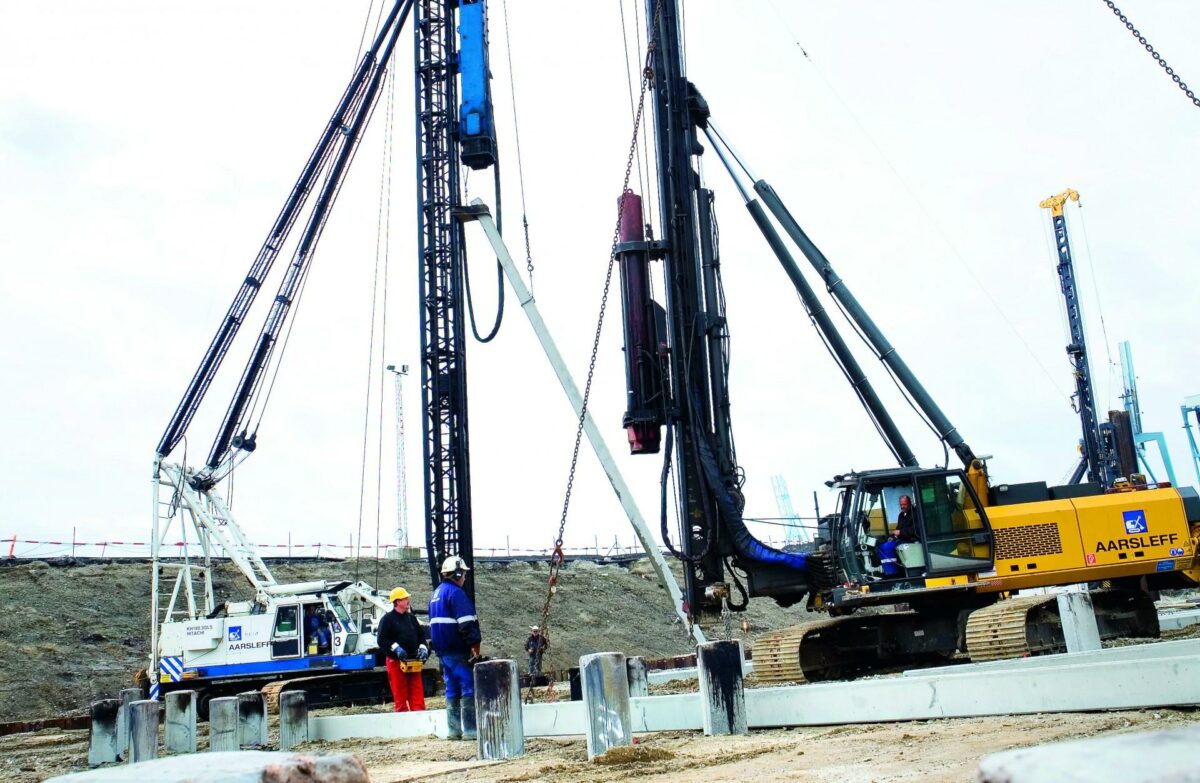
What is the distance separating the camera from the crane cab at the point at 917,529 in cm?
1355

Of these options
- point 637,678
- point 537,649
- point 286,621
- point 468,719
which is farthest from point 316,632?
point 468,719

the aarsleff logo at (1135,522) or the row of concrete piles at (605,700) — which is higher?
the aarsleff logo at (1135,522)

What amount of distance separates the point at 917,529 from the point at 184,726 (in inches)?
335

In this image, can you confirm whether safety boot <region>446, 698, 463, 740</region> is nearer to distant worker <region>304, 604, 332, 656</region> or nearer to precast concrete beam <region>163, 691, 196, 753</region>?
precast concrete beam <region>163, 691, 196, 753</region>

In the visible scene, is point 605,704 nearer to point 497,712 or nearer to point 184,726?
point 497,712

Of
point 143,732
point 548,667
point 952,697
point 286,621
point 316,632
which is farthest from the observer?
point 548,667

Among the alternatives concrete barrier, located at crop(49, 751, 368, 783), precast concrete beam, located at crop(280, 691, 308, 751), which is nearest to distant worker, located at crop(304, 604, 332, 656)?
precast concrete beam, located at crop(280, 691, 308, 751)

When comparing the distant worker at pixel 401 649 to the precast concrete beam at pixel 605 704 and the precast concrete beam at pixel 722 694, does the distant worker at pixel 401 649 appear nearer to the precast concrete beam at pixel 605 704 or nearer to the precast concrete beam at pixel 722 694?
the precast concrete beam at pixel 605 704

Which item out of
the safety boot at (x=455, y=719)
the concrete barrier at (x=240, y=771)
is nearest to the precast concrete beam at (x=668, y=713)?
the safety boot at (x=455, y=719)

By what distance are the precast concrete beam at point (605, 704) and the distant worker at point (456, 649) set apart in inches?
89.0

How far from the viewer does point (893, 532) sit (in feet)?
45.1

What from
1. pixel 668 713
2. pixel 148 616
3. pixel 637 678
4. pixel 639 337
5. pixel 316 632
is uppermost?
pixel 639 337

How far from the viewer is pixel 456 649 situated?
1025cm

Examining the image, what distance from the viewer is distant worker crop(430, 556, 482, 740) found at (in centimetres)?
1013
